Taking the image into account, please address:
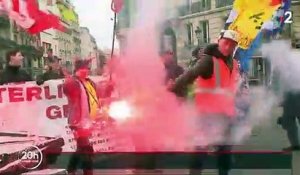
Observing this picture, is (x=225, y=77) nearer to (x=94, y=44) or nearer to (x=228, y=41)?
(x=228, y=41)

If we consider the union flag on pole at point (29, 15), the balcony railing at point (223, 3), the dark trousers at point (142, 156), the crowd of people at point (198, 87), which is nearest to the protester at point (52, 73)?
the crowd of people at point (198, 87)

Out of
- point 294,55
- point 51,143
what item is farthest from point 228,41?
point 51,143

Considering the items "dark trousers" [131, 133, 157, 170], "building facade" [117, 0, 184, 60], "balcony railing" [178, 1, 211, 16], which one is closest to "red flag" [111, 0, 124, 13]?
"building facade" [117, 0, 184, 60]

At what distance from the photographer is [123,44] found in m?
3.26

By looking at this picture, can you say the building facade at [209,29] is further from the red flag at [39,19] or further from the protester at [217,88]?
the red flag at [39,19]

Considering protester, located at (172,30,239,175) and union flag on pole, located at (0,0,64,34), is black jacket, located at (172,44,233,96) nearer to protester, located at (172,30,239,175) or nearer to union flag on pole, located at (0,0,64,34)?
protester, located at (172,30,239,175)

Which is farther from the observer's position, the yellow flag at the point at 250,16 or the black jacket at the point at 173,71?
the black jacket at the point at 173,71

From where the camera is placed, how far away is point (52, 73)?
3.29m

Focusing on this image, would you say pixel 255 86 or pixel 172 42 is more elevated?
pixel 172 42

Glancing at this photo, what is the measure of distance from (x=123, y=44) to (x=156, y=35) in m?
0.21

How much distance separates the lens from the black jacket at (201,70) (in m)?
3.23

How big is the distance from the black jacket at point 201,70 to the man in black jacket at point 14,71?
95 centimetres

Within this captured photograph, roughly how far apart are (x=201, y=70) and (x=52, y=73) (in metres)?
0.93

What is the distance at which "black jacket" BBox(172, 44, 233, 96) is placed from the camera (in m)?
3.23
